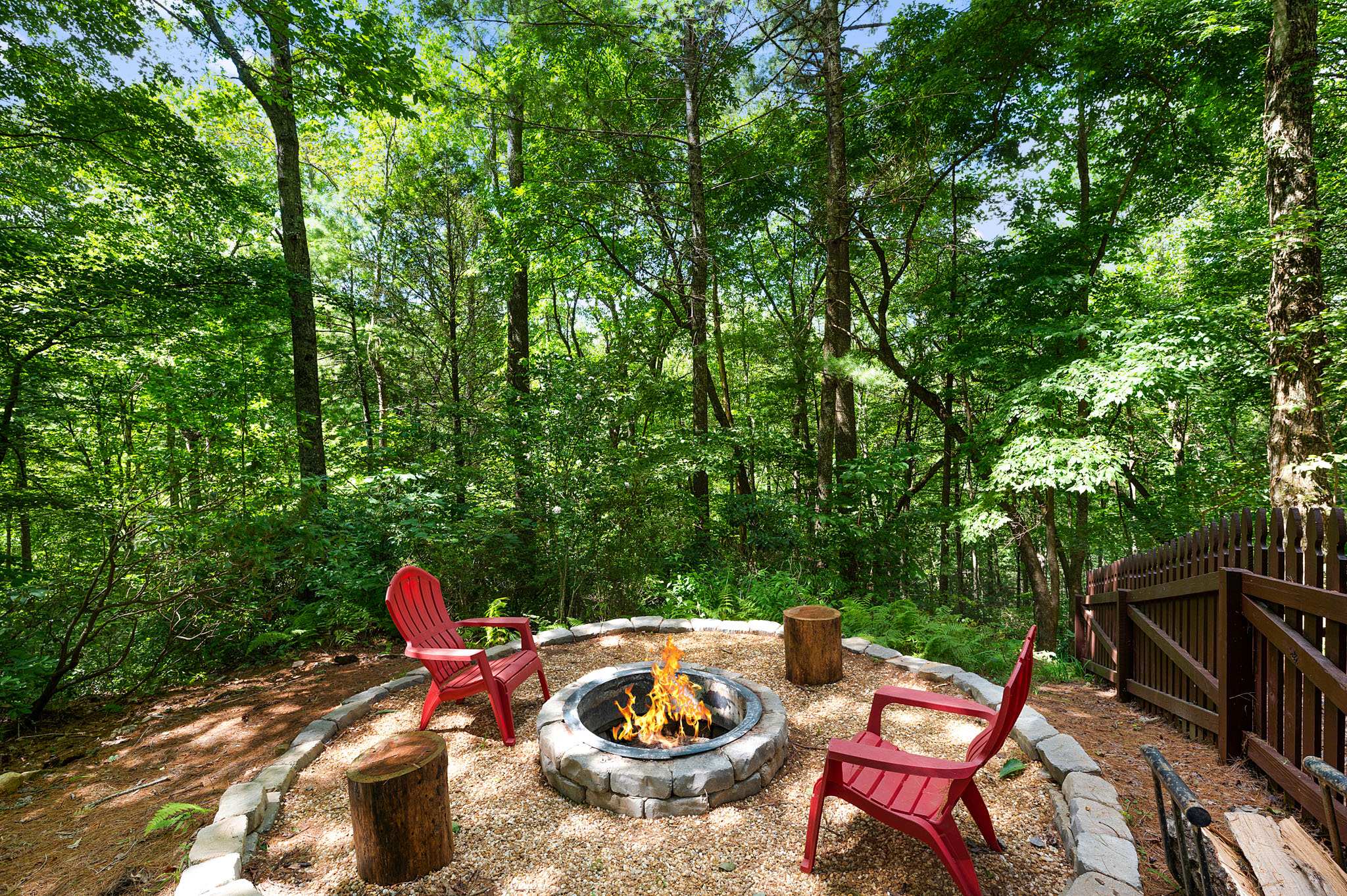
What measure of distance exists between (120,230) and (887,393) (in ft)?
49.6

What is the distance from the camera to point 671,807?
2576 mm

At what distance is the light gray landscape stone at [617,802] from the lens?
2.58 m

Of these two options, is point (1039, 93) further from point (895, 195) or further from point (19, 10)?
point (19, 10)

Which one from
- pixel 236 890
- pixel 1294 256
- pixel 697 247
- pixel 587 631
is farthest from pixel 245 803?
pixel 1294 256

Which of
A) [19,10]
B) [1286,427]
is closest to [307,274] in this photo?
[19,10]

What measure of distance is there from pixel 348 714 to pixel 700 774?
8.43ft

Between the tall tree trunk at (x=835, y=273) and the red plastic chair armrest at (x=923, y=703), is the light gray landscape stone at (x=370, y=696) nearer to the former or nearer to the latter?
the red plastic chair armrest at (x=923, y=703)

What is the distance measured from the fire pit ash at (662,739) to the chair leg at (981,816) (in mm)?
948

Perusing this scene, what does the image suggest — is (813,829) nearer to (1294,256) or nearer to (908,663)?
(908,663)

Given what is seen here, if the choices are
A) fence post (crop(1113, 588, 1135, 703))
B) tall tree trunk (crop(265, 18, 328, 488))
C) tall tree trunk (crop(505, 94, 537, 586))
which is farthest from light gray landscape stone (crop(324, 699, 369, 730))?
fence post (crop(1113, 588, 1135, 703))

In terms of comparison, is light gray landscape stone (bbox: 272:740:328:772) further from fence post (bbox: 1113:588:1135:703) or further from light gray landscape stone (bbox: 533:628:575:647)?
fence post (bbox: 1113:588:1135:703)

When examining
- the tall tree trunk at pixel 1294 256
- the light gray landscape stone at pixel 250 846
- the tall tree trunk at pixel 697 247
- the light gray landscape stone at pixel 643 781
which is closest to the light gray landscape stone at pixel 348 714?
the light gray landscape stone at pixel 250 846

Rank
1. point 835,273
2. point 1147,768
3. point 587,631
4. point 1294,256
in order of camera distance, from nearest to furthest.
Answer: point 1147,768
point 1294,256
point 587,631
point 835,273

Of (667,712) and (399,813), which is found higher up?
(399,813)
